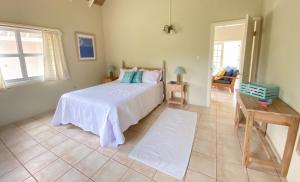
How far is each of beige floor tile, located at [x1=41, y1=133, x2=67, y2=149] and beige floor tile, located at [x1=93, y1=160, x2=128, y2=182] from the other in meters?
1.05

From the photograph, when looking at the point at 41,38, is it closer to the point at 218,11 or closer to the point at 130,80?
the point at 130,80

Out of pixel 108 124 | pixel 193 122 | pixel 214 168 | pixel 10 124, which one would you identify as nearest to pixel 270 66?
pixel 193 122

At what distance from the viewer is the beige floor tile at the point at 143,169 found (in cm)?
171

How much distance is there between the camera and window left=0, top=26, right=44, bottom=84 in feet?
9.40

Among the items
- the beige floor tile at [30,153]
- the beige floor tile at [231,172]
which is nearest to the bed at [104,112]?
the beige floor tile at [30,153]

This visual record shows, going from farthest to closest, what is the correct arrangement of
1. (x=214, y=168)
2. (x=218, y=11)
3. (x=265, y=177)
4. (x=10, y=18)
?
(x=218, y=11), (x=10, y=18), (x=214, y=168), (x=265, y=177)

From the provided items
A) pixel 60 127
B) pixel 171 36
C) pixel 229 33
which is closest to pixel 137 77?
pixel 171 36

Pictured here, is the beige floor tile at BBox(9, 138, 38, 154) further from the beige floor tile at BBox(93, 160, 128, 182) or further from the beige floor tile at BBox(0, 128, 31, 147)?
the beige floor tile at BBox(93, 160, 128, 182)

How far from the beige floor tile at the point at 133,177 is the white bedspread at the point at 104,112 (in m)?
0.56

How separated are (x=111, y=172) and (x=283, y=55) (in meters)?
2.64

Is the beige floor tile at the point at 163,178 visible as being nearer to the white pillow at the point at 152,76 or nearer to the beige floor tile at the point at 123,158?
the beige floor tile at the point at 123,158

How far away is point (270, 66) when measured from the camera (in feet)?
7.54

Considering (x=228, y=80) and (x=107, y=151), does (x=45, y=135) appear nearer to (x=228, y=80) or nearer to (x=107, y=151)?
(x=107, y=151)

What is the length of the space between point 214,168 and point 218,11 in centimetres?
315
